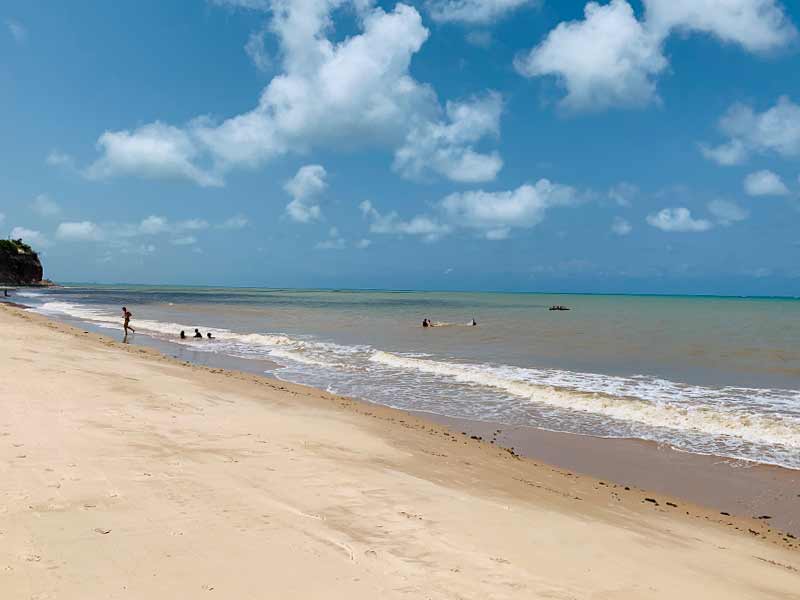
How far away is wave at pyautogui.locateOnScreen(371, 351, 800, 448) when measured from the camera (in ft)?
40.7

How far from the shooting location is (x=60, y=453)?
5863mm

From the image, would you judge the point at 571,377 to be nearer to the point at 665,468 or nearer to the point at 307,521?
the point at 665,468

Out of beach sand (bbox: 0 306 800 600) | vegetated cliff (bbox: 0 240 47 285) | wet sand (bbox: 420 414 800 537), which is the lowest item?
wet sand (bbox: 420 414 800 537)

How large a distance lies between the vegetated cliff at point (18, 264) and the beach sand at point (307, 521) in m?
139

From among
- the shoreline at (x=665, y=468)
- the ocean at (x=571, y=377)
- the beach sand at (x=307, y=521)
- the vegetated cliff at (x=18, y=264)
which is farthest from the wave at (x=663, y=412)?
the vegetated cliff at (x=18, y=264)

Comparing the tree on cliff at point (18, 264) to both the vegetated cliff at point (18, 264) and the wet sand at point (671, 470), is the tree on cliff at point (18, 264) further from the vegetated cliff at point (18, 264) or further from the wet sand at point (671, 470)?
the wet sand at point (671, 470)

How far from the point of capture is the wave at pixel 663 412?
12414 mm

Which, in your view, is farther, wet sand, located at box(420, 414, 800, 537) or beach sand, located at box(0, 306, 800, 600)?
wet sand, located at box(420, 414, 800, 537)

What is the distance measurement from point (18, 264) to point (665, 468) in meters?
149

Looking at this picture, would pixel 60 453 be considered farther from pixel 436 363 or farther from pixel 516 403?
pixel 436 363

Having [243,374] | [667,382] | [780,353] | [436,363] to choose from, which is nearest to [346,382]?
[243,374]

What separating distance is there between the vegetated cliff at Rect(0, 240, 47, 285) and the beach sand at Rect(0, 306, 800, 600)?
5481 inches

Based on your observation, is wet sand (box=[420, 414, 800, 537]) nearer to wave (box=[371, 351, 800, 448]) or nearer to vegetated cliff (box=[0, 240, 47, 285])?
wave (box=[371, 351, 800, 448])

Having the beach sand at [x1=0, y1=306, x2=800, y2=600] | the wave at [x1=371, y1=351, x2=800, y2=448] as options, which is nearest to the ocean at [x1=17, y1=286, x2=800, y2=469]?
the wave at [x1=371, y1=351, x2=800, y2=448]
